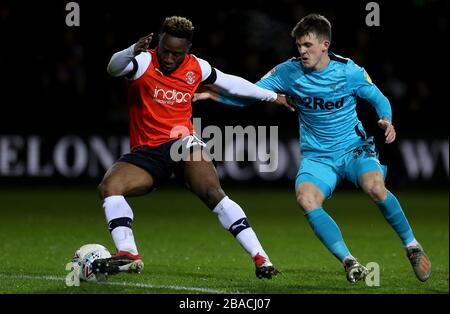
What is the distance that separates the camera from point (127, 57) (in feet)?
23.5

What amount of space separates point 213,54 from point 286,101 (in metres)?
8.93

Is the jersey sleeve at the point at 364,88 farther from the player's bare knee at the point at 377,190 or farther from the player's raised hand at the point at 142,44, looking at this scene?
the player's raised hand at the point at 142,44

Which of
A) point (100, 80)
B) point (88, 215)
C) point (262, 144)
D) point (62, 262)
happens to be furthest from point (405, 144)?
point (62, 262)

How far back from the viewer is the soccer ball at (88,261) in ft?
23.6

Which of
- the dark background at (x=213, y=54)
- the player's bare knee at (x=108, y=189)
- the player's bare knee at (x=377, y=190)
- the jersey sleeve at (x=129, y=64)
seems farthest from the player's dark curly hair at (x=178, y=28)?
the dark background at (x=213, y=54)

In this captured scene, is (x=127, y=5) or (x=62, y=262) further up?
(x=127, y=5)

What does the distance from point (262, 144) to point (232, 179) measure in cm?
81

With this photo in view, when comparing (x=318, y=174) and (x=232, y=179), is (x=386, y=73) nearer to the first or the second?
(x=232, y=179)

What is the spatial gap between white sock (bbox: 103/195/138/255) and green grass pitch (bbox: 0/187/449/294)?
0.31m

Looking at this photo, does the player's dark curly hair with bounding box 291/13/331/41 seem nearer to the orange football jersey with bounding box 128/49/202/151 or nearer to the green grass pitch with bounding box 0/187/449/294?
the orange football jersey with bounding box 128/49/202/151

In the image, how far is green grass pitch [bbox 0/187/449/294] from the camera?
7.46 m

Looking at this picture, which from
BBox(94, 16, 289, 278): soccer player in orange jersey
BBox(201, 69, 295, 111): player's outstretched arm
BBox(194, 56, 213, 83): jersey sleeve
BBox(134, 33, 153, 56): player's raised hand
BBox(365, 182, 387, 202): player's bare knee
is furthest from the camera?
BBox(201, 69, 295, 111): player's outstretched arm

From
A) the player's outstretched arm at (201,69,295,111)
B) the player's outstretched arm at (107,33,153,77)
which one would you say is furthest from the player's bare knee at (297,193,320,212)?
the player's outstretched arm at (107,33,153,77)

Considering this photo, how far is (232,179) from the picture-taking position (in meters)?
16.5
